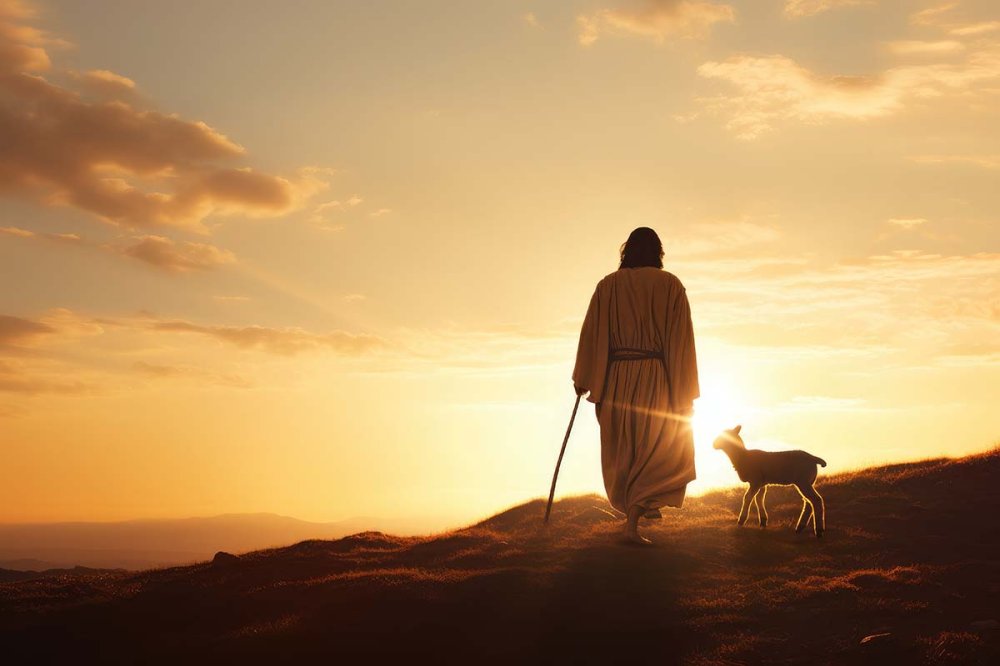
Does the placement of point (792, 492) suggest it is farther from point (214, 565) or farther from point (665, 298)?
point (214, 565)

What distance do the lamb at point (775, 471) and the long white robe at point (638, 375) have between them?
4.79 ft

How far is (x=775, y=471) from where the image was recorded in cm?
1446

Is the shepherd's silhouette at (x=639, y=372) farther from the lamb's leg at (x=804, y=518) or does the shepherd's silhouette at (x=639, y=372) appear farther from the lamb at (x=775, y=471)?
the lamb's leg at (x=804, y=518)

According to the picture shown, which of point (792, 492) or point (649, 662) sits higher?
point (792, 492)

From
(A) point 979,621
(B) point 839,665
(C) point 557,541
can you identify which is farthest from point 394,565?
(A) point 979,621

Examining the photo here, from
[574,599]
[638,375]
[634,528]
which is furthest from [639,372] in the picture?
[574,599]

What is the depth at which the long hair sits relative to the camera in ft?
46.2

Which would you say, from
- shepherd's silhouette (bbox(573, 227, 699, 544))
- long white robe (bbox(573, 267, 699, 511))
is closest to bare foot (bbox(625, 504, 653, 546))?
shepherd's silhouette (bbox(573, 227, 699, 544))

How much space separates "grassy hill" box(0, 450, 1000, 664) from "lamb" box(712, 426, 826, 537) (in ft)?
1.12

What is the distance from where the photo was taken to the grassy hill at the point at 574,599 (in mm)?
9578

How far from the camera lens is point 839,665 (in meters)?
9.05

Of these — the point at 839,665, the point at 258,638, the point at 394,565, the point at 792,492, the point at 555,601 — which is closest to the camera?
the point at 839,665

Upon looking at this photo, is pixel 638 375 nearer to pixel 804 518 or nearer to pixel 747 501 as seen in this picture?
pixel 747 501

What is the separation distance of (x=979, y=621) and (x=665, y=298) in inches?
227
